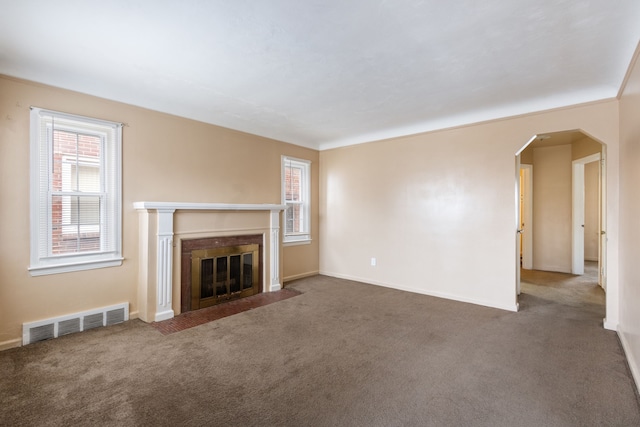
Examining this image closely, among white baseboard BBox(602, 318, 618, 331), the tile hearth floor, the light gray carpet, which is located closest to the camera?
the light gray carpet

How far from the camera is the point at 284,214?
5.46 metres

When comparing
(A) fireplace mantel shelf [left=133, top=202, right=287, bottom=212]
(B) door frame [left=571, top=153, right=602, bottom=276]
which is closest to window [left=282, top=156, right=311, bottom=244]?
(A) fireplace mantel shelf [left=133, top=202, right=287, bottom=212]

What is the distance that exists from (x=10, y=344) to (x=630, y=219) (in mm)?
5542

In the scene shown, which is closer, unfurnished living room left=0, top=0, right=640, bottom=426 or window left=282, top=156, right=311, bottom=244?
unfurnished living room left=0, top=0, right=640, bottom=426

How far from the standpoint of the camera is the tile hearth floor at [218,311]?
132 inches

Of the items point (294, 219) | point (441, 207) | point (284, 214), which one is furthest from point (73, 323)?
point (441, 207)

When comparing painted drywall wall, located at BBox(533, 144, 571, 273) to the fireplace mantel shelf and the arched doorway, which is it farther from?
the fireplace mantel shelf

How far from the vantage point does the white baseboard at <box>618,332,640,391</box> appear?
221 centimetres

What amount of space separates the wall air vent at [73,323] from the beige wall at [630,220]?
4.65 metres

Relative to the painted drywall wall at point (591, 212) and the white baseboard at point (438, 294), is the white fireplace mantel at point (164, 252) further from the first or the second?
the painted drywall wall at point (591, 212)

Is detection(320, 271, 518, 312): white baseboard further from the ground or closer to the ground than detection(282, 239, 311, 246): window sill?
closer to the ground

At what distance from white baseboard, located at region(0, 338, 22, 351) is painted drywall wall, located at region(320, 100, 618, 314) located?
4.26 m

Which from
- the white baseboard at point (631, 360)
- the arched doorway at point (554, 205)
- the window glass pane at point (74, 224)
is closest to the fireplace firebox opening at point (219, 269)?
the window glass pane at point (74, 224)

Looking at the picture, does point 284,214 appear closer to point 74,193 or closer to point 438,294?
point 438,294
